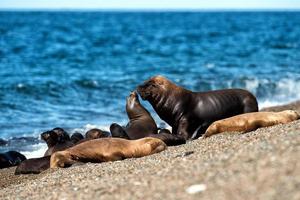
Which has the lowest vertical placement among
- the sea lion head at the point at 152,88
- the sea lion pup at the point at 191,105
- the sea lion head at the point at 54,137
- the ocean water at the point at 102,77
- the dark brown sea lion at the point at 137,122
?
the ocean water at the point at 102,77

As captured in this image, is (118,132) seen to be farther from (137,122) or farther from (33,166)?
(33,166)

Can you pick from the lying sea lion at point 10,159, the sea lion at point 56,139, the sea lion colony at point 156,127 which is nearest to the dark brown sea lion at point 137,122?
the sea lion colony at point 156,127

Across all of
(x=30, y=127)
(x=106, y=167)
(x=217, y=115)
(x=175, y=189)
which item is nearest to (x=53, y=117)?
(x=30, y=127)

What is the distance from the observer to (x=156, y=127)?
12539mm

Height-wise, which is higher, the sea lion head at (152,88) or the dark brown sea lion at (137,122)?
the sea lion head at (152,88)

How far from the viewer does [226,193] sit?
5.12 meters

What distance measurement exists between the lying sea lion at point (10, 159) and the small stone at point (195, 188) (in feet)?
19.5

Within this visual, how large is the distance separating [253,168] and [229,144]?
2.90m

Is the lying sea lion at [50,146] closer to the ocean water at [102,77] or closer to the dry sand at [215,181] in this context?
the ocean water at [102,77]

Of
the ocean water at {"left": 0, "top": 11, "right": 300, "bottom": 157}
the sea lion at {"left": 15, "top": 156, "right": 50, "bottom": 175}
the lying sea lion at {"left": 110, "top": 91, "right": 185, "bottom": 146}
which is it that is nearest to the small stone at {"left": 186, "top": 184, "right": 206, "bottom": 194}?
the sea lion at {"left": 15, "top": 156, "right": 50, "bottom": 175}

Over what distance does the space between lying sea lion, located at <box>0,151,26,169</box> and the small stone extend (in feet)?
19.5

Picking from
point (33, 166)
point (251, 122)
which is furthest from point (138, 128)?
point (33, 166)

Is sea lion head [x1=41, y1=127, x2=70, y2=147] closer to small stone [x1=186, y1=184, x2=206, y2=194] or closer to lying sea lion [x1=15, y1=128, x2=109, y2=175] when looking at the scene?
lying sea lion [x1=15, y1=128, x2=109, y2=175]

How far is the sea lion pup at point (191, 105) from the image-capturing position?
1229 cm
